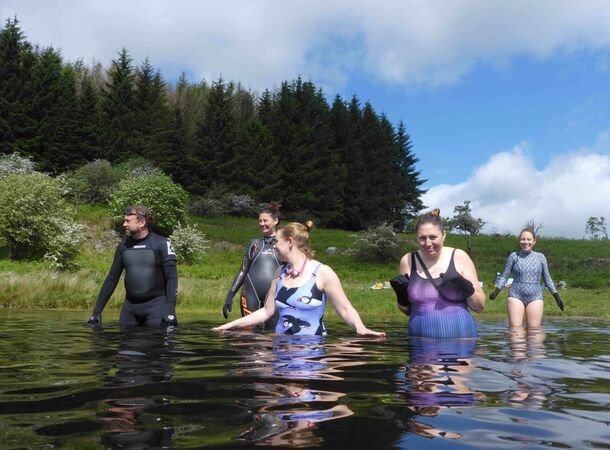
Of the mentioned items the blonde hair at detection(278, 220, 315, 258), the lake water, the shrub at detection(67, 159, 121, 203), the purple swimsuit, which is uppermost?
the shrub at detection(67, 159, 121, 203)

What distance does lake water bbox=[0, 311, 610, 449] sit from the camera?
2633 mm

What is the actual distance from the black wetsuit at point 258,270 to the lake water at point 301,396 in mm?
2606

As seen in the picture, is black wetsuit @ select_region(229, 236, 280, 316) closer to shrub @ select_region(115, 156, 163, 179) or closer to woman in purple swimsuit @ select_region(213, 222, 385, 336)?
woman in purple swimsuit @ select_region(213, 222, 385, 336)

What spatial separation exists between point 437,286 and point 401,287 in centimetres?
37

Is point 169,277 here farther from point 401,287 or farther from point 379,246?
point 379,246

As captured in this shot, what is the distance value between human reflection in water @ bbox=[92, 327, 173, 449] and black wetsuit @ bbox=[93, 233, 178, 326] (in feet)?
3.58

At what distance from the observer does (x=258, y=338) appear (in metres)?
7.12

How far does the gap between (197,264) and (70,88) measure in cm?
3584

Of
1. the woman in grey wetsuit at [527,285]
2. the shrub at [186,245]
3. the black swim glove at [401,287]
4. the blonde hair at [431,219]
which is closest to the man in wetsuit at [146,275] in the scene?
the black swim glove at [401,287]

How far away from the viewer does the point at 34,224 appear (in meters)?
30.2

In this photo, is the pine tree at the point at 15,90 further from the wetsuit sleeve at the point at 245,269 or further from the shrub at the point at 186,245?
the wetsuit sleeve at the point at 245,269

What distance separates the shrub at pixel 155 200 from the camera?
39250 millimetres

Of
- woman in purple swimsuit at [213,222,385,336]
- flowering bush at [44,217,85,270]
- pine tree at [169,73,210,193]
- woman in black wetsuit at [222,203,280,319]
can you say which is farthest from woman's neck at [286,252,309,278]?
pine tree at [169,73,210,193]

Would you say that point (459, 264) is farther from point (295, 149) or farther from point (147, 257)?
point (295, 149)
